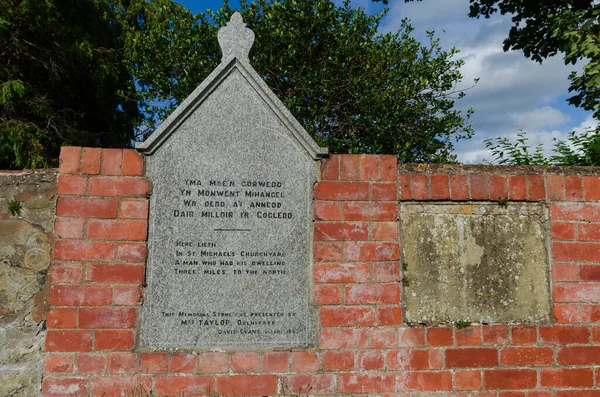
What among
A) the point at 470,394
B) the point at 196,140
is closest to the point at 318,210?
the point at 196,140

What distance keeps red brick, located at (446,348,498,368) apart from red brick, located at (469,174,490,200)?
0.95 metres

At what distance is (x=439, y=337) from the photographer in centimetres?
300

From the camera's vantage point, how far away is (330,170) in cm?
308

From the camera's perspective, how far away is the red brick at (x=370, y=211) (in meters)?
Answer: 3.05

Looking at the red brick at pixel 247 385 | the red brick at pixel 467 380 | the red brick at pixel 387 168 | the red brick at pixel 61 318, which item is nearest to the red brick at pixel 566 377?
the red brick at pixel 467 380

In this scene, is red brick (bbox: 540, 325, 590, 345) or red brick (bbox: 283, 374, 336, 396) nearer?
red brick (bbox: 283, 374, 336, 396)

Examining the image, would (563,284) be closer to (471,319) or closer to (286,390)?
(471,319)

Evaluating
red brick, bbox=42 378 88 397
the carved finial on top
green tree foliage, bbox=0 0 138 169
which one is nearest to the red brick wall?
red brick, bbox=42 378 88 397

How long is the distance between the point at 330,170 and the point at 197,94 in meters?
0.96

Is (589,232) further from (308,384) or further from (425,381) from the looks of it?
(308,384)

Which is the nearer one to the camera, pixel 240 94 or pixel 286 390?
pixel 286 390

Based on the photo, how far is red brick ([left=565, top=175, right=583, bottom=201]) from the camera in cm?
317

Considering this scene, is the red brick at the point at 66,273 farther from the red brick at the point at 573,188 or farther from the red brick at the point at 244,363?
the red brick at the point at 573,188

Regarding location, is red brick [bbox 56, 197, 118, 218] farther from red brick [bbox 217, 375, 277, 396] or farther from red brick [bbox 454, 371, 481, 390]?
red brick [bbox 454, 371, 481, 390]
